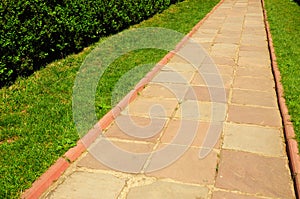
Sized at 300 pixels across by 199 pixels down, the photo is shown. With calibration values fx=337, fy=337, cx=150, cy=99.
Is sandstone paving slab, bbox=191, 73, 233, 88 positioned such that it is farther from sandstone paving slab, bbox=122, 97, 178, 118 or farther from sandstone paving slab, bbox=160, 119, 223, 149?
sandstone paving slab, bbox=160, 119, 223, 149

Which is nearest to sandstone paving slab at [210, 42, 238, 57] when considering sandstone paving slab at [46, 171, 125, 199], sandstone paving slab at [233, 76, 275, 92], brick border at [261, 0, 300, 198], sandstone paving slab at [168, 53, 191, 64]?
sandstone paving slab at [168, 53, 191, 64]

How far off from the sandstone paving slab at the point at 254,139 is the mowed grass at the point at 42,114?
1.91 meters

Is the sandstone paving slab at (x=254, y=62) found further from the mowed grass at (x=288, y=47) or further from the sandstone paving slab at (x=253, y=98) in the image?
the sandstone paving slab at (x=253, y=98)

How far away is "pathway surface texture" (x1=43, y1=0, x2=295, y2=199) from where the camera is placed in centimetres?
353

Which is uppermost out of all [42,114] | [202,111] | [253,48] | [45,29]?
[45,29]

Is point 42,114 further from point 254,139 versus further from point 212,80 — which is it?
point 212,80

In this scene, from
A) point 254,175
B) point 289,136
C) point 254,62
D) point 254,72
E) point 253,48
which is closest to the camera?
point 254,175

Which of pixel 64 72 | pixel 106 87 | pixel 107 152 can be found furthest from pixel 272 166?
pixel 64 72

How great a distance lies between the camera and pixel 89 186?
11.6ft

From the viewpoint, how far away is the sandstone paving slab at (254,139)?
13.9ft

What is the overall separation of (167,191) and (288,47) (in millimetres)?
6791

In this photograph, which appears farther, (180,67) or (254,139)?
(180,67)

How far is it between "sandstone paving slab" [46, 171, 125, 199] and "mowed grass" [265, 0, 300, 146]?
247 centimetres

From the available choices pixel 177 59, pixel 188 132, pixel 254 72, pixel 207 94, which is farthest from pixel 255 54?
pixel 188 132
